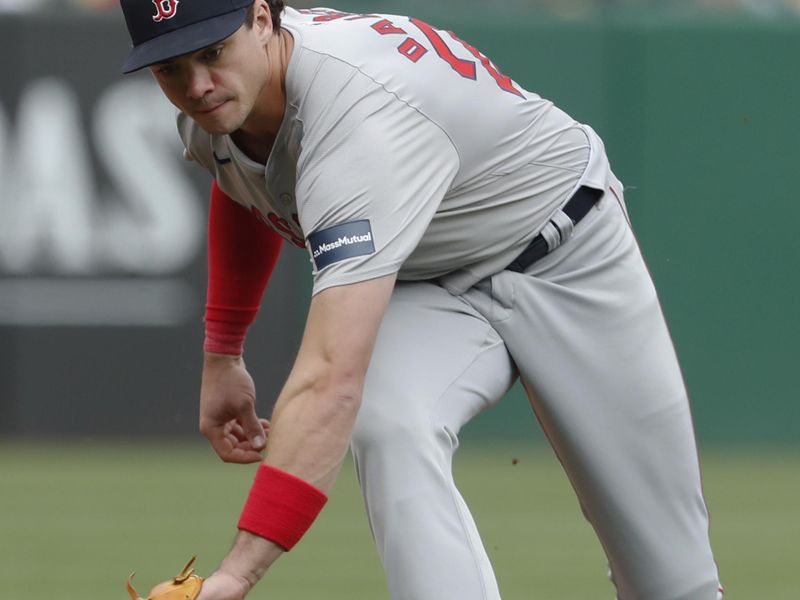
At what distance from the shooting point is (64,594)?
6203 mm

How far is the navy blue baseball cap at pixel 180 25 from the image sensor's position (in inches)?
141

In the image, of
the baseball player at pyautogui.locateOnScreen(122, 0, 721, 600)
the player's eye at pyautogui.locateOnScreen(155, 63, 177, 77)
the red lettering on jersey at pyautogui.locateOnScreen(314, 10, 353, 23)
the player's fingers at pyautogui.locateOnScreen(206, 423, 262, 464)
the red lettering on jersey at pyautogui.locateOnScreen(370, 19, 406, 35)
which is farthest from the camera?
the player's fingers at pyautogui.locateOnScreen(206, 423, 262, 464)

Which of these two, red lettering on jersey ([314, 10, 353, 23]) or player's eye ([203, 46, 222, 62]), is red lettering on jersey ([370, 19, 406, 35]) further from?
player's eye ([203, 46, 222, 62])

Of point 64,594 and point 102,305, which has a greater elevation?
point 64,594

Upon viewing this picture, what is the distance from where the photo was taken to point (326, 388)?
345 cm

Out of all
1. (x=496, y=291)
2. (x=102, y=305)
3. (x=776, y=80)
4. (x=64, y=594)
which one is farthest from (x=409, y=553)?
(x=776, y=80)

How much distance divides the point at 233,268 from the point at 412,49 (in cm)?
103

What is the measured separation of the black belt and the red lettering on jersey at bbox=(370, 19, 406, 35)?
0.61 meters

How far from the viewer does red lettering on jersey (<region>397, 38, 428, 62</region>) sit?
3.94 m

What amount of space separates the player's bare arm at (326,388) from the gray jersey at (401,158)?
0.06 metres

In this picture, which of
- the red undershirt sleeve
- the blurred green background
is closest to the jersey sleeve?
the red undershirt sleeve

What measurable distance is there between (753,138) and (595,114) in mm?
953


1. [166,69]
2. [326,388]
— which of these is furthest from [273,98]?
[326,388]

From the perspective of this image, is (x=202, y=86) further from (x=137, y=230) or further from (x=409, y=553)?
(x=137, y=230)
